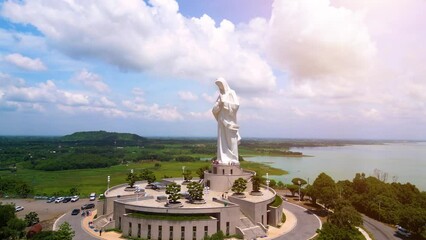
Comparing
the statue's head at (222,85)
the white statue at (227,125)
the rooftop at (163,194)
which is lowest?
the rooftop at (163,194)

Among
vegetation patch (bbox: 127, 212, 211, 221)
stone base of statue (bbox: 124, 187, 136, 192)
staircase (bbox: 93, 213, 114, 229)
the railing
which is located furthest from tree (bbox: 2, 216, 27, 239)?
the railing

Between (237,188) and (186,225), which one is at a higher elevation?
(237,188)

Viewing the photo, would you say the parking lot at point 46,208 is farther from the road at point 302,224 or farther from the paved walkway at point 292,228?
the road at point 302,224

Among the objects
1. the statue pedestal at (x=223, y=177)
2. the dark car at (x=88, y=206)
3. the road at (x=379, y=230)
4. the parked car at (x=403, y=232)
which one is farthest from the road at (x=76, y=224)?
the parked car at (x=403, y=232)

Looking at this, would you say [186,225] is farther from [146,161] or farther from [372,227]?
[146,161]

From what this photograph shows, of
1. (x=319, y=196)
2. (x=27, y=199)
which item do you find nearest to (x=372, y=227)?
(x=319, y=196)

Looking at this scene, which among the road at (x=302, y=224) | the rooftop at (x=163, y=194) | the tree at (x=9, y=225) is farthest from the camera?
the rooftop at (x=163, y=194)

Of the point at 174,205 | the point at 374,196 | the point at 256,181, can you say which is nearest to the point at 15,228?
the point at 174,205
